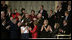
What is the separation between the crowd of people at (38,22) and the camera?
15.6 ft

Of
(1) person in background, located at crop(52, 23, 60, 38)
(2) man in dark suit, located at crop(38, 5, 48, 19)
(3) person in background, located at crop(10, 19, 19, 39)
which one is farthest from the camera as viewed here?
(2) man in dark suit, located at crop(38, 5, 48, 19)

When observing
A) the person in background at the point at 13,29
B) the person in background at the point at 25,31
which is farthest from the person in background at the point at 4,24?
the person in background at the point at 25,31

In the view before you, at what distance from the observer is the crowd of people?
4.74 meters

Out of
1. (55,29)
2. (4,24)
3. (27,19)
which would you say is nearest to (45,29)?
(55,29)

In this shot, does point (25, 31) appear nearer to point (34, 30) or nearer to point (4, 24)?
point (34, 30)

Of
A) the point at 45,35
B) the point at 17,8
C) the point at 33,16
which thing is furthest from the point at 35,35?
the point at 17,8

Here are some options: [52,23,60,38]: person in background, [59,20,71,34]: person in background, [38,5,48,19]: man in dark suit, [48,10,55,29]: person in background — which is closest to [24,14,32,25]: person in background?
[38,5,48,19]: man in dark suit

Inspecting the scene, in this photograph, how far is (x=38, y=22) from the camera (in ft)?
15.7

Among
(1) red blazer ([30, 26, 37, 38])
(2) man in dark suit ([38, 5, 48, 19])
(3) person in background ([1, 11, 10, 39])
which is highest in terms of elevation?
(2) man in dark suit ([38, 5, 48, 19])

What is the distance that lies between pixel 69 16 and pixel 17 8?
1.86m

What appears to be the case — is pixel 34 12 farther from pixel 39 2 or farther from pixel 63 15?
pixel 63 15

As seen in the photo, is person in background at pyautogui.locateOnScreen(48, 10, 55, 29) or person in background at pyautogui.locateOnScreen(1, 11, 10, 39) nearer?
person in background at pyautogui.locateOnScreen(1, 11, 10, 39)

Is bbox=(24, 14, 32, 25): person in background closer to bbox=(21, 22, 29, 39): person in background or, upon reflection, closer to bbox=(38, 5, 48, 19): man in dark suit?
bbox=(21, 22, 29, 39): person in background

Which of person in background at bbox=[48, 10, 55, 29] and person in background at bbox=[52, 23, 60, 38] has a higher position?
person in background at bbox=[48, 10, 55, 29]
